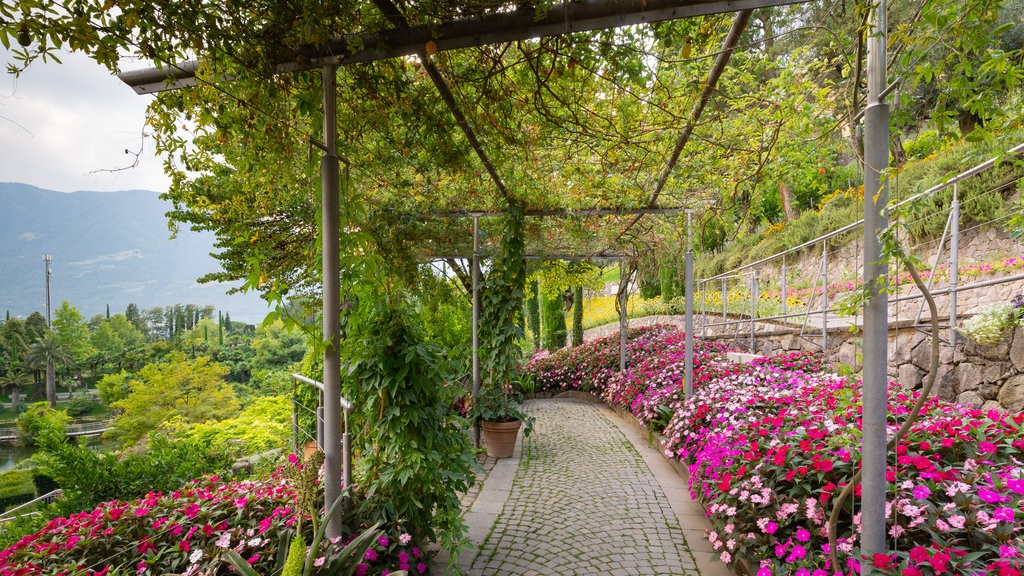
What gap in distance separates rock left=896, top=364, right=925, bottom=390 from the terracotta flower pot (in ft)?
10.7

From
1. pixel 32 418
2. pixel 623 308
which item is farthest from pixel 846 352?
pixel 32 418

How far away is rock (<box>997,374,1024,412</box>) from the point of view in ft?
9.00

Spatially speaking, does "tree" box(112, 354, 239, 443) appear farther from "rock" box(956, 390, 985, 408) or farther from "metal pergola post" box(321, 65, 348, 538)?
"rock" box(956, 390, 985, 408)

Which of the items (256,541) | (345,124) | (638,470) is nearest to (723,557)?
(638,470)

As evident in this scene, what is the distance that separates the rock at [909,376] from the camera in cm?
349

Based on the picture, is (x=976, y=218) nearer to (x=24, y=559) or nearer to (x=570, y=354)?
(x=570, y=354)

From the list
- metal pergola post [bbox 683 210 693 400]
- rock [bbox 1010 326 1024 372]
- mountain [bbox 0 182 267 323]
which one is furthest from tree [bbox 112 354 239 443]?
mountain [bbox 0 182 267 323]

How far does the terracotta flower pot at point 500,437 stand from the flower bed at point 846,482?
1.76 metres

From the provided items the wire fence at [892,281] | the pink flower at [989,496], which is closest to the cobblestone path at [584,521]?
the pink flower at [989,496]

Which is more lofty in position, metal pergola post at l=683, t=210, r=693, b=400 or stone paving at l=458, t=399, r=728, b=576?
metal pergola post at l=683, t=210, r=693, b=400

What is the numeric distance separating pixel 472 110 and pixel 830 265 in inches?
388

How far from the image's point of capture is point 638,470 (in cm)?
390

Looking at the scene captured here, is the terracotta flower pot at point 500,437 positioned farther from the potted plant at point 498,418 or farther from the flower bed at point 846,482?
the flower bed at point 846,482

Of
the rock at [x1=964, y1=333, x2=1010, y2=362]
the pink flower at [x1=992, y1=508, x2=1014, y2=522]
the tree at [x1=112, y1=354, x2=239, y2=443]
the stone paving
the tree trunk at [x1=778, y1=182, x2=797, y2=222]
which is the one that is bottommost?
the tree at [x1=112, y1=354, x2=239, y2=443]
